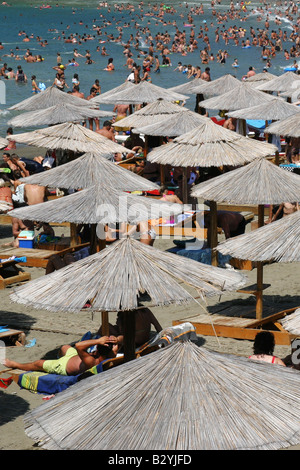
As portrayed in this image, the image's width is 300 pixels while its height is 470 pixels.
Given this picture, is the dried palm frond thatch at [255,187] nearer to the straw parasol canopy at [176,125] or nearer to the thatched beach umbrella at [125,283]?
the thatched beach umbrella at [125,283]

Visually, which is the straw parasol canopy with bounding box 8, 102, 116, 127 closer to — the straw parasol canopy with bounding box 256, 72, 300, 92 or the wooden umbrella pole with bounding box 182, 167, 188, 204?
the wooden umbrella pole with bounding box 182, 167, 188, 204

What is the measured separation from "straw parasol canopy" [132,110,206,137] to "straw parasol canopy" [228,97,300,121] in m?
1.43

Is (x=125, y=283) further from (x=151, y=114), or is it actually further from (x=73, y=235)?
(x=151, y=114)

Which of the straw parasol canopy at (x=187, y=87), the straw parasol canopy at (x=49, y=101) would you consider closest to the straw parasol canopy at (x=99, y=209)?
the straw parasol canopy at (x=49, y=101)

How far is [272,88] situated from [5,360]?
1461 cm

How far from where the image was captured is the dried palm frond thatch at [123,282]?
20.3 feet

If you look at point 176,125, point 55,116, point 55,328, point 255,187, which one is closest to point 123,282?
point 55,328

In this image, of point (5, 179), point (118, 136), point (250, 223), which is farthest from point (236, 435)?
point (118, 136)

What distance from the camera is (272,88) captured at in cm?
2108

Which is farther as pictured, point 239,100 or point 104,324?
point 239,100

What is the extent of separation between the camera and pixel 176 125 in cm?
1505

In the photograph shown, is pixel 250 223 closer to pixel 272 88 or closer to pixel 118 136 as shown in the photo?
pixel 118 136

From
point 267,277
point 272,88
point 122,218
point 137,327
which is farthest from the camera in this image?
point 272,88

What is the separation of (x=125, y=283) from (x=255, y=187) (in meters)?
4.02
